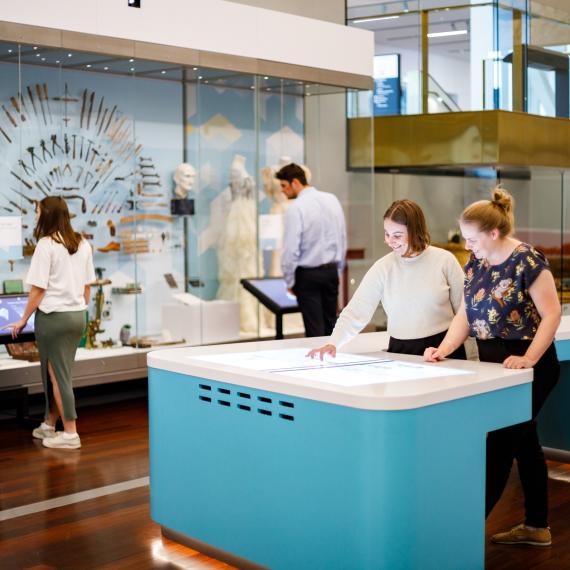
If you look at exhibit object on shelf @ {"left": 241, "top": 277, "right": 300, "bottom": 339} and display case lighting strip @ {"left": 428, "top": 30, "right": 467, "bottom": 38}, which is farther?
display case lighting strip @ {"left": 428, "top": 30, "right": 467, "bottom": 38}

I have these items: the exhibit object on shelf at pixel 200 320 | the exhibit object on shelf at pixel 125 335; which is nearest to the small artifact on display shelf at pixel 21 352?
the exhibit object on shelf at pixel 125 335

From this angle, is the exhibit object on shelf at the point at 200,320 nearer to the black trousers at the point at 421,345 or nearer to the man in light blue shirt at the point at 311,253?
the man in light blue shirt at the point at 311,253

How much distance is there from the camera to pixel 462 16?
11172 mm

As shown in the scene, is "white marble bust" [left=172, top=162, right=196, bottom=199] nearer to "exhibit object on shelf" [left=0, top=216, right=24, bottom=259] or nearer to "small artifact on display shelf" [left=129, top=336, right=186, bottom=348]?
"small artifact on display shelf" [left=129, top=336, right=186, bottom=348]

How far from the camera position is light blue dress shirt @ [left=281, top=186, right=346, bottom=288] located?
7.27 metres

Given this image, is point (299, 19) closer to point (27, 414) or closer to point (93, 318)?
point (93, 318)

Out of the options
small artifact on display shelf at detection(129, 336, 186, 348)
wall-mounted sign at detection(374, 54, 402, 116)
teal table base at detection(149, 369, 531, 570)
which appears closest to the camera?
teal table base at detection(149, 369, 531, 570)

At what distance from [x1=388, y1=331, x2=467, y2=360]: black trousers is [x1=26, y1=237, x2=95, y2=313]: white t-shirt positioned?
8.23 feet

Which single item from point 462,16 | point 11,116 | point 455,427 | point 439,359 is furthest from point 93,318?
point 462,16

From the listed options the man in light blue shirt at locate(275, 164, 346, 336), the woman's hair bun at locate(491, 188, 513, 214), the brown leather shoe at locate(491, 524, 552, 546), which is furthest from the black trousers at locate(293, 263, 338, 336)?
the woman's hair bun at locate(491, 188, 513, 214)

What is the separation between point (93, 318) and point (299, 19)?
10.5 feet

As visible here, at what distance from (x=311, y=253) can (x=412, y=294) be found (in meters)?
3.21

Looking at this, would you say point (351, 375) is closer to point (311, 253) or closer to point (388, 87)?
Result: point (311, 253)

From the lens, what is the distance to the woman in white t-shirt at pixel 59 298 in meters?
5.93
